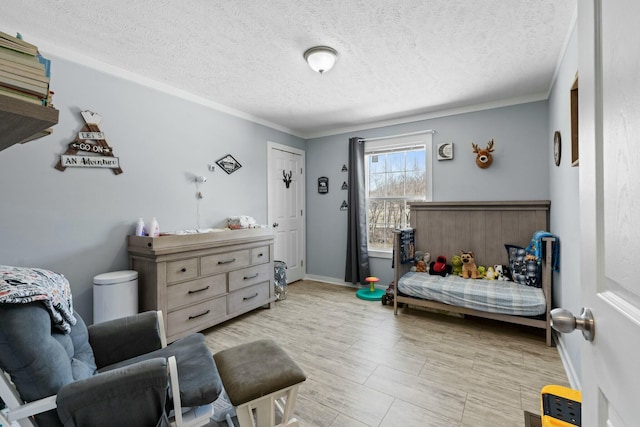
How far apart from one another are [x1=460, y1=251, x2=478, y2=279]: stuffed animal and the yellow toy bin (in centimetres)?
185

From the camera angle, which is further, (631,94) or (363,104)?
(363,104)

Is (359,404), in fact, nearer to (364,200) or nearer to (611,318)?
(611,318)

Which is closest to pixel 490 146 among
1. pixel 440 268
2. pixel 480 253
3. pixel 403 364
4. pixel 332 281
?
pixel 480 253

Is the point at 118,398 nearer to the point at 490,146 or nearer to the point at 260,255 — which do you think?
the point at 260,255

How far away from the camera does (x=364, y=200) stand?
429 centimetres

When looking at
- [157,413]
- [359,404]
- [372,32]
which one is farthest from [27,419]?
[372,32]

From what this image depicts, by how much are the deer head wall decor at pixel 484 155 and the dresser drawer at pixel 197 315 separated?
3307 millimetres

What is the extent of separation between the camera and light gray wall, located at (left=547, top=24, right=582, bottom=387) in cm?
191

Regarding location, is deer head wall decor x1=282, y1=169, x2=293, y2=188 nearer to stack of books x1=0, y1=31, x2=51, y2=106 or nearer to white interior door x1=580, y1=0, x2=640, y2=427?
stack of books x1=0, y1=31, x2=51, y2=106

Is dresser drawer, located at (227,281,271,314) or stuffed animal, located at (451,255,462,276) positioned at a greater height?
stuffed animal, located at (451,255,462,276)

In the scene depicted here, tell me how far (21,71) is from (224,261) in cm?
248

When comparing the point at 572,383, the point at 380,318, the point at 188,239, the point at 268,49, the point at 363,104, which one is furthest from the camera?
the point at 363,104

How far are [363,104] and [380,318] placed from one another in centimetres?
251

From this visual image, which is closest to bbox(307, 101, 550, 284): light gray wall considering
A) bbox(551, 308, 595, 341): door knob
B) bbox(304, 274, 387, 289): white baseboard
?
bbox(304, 274, 387, 289): white baseboard
